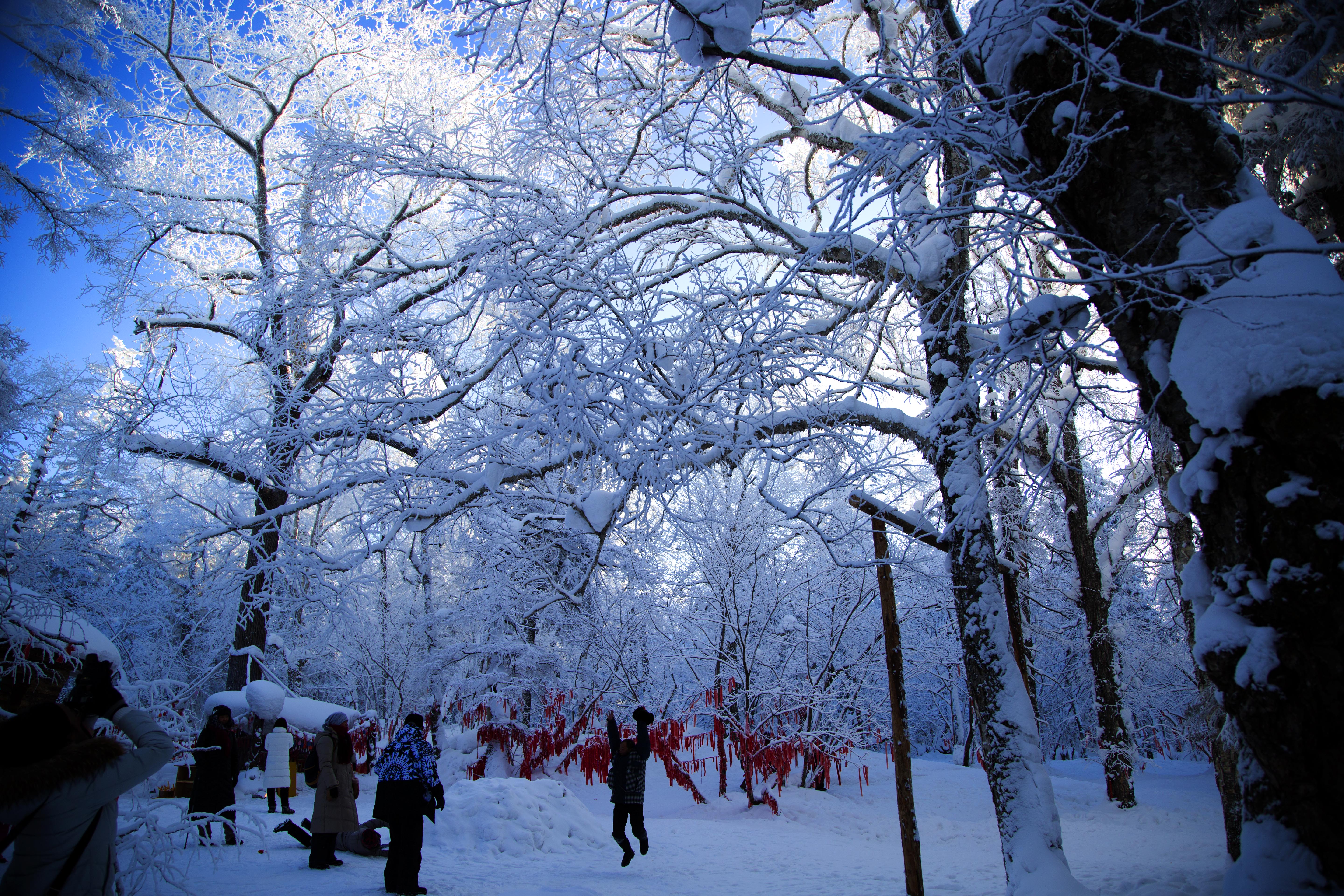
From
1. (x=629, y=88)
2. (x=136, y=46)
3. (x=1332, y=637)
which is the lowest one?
(x=1332, y=637)

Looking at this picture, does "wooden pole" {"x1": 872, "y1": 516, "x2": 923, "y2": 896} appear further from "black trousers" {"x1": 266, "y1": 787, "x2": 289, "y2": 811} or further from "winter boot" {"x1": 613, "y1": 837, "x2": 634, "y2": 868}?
"black trousers" {"x1": 266, "y1": 787, "x2": 289, "y2": 811}

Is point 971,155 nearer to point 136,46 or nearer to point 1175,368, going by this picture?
point 1175,368

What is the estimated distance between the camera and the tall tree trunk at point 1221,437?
2238mm

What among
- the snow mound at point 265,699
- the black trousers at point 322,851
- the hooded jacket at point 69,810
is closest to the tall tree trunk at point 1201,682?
the hooded jacket at point 69,810

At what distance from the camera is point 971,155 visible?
3877 millimetres

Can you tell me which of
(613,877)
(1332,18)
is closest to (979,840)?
(613,877)

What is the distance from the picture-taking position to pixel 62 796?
2.81 m

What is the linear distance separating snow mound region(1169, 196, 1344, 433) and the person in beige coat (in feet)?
25.1

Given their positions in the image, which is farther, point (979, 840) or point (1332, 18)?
point (979, 840)

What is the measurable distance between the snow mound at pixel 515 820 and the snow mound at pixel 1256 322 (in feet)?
29.8

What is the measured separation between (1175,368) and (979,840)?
38.0 feet

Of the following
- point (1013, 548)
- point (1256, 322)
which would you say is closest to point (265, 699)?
point (1013, 548)

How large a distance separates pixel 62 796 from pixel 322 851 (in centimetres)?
484

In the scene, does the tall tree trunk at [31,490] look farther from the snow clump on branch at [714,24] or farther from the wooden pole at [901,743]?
the wooden pole at [901,743]
